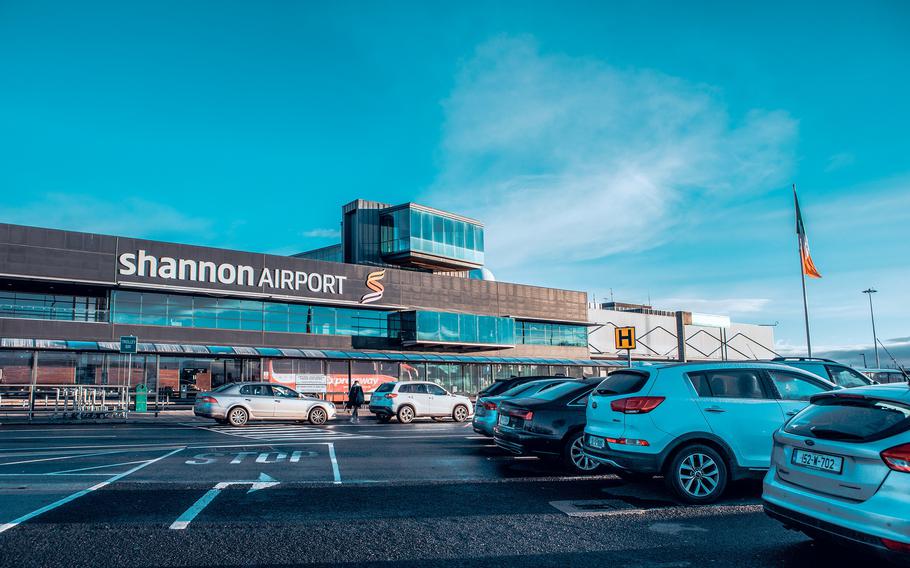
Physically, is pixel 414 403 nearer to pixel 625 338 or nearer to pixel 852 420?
pixel 625 338

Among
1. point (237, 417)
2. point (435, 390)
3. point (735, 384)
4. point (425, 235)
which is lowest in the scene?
point (237, 417)

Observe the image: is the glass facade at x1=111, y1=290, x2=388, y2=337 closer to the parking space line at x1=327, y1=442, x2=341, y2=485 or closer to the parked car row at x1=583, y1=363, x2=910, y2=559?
the parking space line at x1=327, y1=442, x2=341, y2=485

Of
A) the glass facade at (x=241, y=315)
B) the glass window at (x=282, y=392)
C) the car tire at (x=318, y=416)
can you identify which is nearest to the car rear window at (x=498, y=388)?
the car tire at (x=318, y=416)

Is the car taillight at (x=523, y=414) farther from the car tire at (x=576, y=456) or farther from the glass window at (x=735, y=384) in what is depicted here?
the glass window at (x=735, y=384)

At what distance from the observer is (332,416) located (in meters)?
23.5

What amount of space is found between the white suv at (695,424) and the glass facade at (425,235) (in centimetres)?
3481

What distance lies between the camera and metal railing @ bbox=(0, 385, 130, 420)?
76.7ft

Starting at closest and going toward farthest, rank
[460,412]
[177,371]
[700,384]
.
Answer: [700,384], [460,412], [177,371]

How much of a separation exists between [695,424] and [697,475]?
2.04ft

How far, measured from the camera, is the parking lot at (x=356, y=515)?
232 inches

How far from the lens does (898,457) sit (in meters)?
4.92

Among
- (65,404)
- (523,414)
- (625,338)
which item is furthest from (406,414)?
(523,414)

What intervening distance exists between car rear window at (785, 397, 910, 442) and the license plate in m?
0.16

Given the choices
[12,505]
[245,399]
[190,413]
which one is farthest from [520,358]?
[12,505]
